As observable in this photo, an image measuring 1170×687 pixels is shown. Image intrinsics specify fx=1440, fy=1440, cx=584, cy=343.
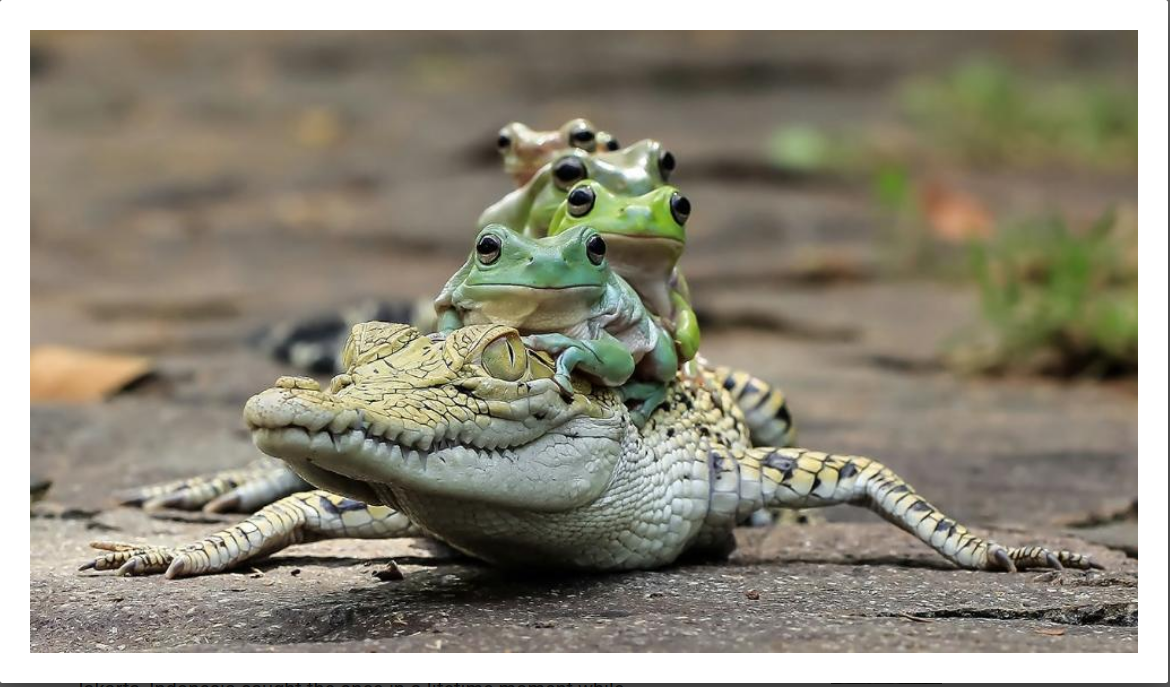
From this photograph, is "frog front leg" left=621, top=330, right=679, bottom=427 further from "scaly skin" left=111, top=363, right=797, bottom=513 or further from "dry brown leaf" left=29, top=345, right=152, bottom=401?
"dry brown leaf" left=29, top=345, right=152, bottom=401

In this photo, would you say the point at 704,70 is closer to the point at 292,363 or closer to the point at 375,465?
the point at 292,363

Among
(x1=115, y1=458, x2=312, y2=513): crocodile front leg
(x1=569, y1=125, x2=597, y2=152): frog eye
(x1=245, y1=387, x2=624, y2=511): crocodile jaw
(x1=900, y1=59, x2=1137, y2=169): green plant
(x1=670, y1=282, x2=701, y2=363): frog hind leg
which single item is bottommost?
(x1=115, y1=458, x2=312, y2=513): crocodile front leg

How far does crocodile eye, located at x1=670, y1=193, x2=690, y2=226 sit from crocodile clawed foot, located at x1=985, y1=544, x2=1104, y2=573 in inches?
62.9

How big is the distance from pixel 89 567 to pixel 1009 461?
4.52 metres

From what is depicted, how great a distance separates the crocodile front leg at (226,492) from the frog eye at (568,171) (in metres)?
1.78

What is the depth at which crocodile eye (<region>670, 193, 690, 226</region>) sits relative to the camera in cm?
504

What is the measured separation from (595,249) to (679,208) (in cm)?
67

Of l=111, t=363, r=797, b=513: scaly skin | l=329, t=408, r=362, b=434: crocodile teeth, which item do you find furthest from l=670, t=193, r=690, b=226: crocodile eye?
l=329, t=408, r=362, b=434: crocodile teeth

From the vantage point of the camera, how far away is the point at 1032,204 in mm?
14680

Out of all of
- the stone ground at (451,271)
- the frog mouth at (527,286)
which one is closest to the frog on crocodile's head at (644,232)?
the frog mouth at (527,286)

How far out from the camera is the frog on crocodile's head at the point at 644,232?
4.96 meters

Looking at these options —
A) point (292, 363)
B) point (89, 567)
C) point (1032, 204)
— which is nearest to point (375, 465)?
point (89, 567)

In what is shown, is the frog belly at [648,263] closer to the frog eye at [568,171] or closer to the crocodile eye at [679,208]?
the crocodile eye at [679,208]

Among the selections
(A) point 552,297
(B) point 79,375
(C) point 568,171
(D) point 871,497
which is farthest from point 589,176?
(B) point 79,375
